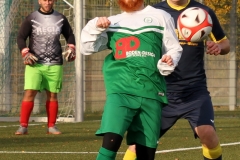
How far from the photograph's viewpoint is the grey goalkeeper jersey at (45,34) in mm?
12406

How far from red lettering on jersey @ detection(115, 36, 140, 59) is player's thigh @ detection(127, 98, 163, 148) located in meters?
0.40

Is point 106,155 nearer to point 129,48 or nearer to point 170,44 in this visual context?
point 129,48

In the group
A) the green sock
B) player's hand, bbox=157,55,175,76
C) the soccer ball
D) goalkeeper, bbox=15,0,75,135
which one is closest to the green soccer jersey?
player's hand, bbox=157,55,175,76

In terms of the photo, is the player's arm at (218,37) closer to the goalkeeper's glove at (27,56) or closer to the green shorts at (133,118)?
the green shorts at (133,118)

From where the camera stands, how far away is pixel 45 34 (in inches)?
490

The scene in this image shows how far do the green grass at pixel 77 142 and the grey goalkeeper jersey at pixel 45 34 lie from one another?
113 centimetres

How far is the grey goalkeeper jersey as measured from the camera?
12406mm

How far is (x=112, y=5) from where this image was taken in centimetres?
1705

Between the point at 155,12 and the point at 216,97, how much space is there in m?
13.1

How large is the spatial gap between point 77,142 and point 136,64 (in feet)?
14.9

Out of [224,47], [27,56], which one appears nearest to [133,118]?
[224,47]

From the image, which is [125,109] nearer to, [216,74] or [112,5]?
[112,5]

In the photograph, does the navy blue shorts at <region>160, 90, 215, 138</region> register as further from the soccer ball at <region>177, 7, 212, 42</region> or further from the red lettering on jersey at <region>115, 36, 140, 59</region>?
the red lettering on jersey at <region>115, 36, 140, 59</region>

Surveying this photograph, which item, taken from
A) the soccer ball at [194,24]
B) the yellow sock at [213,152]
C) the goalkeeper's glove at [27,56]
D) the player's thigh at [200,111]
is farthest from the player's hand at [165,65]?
the goalkeeper's glove at [27,56]
